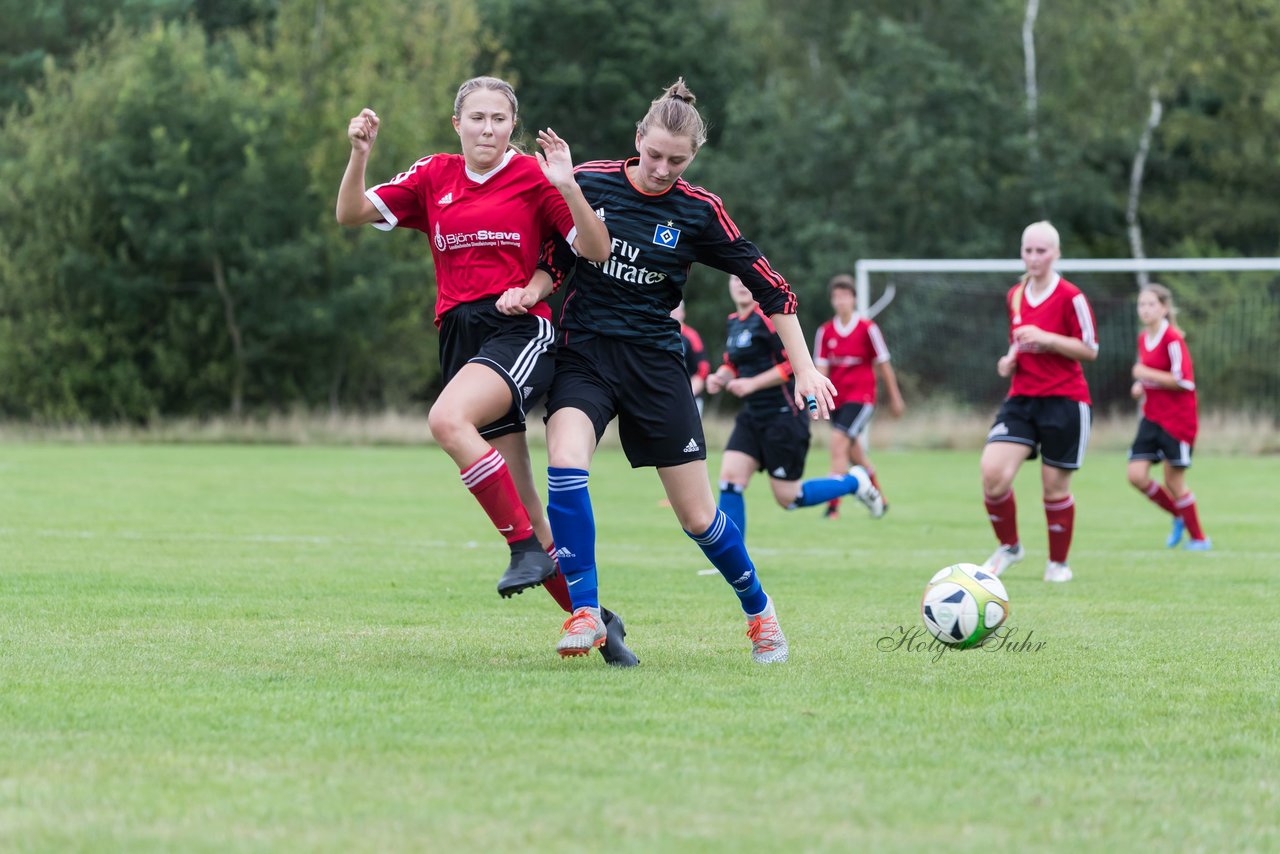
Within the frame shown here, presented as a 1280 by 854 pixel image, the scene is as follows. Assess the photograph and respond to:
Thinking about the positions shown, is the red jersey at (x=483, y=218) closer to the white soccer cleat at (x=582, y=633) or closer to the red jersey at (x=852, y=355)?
the white soccer cleat at (x=582, y=633)

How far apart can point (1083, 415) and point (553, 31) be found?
35029mm

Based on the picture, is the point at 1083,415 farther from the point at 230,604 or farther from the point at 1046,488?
the point at 230,604

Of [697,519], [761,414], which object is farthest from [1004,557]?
[697,519]

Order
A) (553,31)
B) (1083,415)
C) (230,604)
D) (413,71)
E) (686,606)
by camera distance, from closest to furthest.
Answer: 1. (230,604)
2. (686,606)
3. (1083,415)
4. (413,71)
5. (553,31)

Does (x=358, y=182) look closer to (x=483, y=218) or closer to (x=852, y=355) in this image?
(x=483, y=218)

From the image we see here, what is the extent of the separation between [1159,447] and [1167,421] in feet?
0.68

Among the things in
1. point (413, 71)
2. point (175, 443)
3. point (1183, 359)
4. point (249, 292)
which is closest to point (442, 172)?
point (1183, 359)

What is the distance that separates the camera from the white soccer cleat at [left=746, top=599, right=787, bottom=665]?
586cm

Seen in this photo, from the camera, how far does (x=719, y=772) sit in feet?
12.9

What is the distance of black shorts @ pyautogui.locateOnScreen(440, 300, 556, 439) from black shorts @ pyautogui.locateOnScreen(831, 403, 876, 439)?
383 inches

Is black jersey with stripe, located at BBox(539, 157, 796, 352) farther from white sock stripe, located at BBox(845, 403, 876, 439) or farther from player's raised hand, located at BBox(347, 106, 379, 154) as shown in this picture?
white sock stripe, located at BBox(845, 403, 876, 439)

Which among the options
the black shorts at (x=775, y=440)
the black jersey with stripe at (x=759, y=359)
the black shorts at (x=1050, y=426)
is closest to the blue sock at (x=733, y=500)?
the black shorts at (x=775, y=440)

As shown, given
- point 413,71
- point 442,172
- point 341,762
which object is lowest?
point 341,762

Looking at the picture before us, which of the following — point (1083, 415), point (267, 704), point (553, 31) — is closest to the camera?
point (267, 704)
